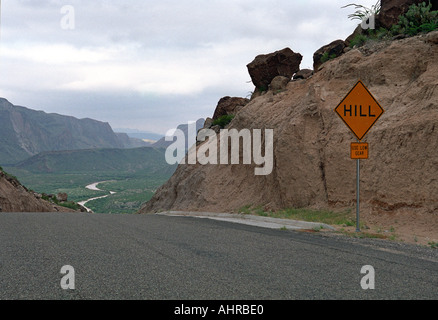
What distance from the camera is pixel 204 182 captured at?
23.6 metres

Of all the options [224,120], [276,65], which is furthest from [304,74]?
[224,120]

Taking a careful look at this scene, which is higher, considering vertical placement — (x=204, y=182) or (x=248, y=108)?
(x=248, y=108)

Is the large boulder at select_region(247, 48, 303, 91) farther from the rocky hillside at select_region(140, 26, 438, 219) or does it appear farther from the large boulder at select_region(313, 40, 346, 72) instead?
the rocky hillside at select_region(140, 26, 438, 219)

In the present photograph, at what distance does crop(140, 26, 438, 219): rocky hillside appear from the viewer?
12.6m

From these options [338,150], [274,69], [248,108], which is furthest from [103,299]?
[274,69]

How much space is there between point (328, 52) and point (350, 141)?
8.97 m

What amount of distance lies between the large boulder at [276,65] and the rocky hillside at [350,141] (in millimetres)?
5645

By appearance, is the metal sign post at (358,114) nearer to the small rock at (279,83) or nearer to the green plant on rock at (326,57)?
the green plant on rock at (326,57)

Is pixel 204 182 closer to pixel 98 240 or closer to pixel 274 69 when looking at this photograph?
pixel 274 69

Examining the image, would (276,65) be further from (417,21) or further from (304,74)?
(417,21)

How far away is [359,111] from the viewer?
11641 mm

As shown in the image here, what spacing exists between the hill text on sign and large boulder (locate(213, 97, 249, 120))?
71.8 feet

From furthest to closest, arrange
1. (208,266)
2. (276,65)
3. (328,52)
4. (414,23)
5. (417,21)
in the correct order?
1. (276,65)
2. (328,52)
3. (414,23)
4. (417,21)
5. (208,266)
